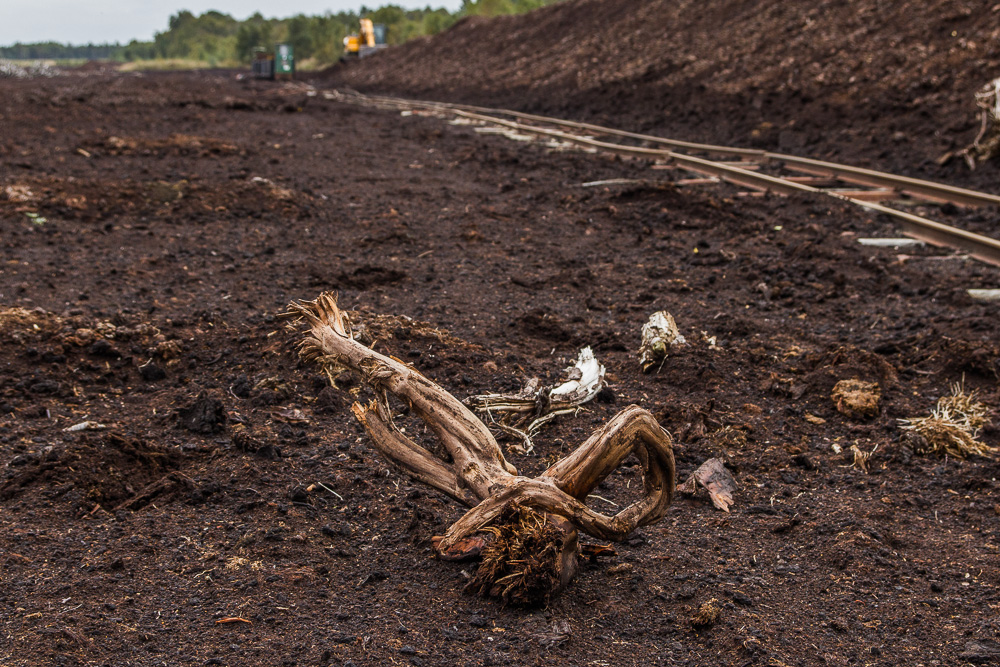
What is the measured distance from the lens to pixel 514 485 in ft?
8.79

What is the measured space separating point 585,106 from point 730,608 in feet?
61.6

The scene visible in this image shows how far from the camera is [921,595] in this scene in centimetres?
288

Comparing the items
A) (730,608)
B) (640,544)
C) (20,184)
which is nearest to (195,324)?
(640,544)

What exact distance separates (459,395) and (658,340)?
1.30 metres

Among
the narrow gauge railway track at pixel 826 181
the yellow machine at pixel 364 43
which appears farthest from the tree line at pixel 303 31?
the narrow gauge railway track at pixel 826 181

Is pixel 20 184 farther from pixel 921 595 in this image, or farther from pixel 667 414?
pixel 921 595

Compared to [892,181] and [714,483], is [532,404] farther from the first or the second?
[892,181]

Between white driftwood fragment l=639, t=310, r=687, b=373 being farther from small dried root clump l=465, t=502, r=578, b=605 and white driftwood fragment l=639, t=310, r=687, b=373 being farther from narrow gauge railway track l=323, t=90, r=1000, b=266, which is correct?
narrow gauge railway track l=323, t=90, r=1000, b=266

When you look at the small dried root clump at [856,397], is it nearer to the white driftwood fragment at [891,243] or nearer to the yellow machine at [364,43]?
the white driftwood fragment at [891,243]

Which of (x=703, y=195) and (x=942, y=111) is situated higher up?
(x=942, y=111)

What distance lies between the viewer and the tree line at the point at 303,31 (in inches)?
1976

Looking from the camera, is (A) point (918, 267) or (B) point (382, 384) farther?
(A) point (918, 267)

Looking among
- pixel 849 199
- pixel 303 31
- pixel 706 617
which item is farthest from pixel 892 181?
pixel 303 31

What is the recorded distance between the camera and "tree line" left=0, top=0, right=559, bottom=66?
50188 mm
